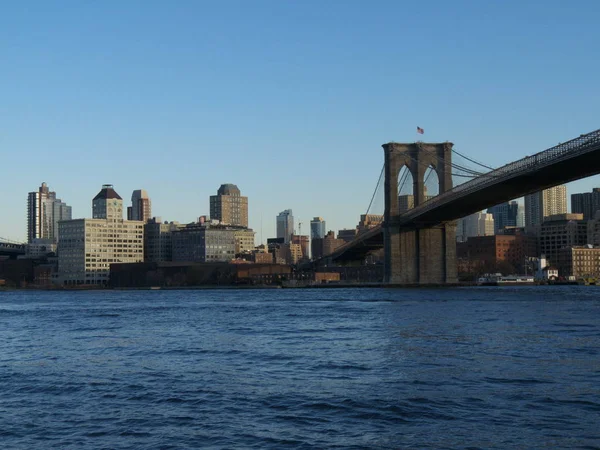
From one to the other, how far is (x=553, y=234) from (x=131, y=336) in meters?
145

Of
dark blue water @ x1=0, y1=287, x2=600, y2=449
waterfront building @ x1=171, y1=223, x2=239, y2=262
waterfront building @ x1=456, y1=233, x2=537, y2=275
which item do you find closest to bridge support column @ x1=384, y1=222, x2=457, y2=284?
dark blue water @ x1=0, y1=287, x2=600, y2=449

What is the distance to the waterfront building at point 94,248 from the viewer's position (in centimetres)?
14975

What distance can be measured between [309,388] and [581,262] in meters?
137

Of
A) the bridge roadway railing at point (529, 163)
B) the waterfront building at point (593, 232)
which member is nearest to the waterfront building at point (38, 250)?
the waterfront building at point (593, 232)

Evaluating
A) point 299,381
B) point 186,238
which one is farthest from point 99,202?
point 299,381

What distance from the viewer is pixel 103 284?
467ft

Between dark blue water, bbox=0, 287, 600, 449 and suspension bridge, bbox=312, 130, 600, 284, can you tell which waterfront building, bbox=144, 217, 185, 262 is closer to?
suspension bridge, bbox=312, 130, 600, 284

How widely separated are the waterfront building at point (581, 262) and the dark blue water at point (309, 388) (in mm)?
119351

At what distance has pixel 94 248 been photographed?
5994 inches

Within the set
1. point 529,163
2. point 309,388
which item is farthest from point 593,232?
point 309,388

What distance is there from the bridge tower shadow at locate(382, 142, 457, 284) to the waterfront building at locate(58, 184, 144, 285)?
73.3m

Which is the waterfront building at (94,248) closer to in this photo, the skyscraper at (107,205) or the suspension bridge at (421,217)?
the skyscraper at (107,205)

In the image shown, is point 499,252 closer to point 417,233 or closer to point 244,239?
point 244,239

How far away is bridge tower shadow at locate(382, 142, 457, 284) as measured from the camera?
78375 mm
